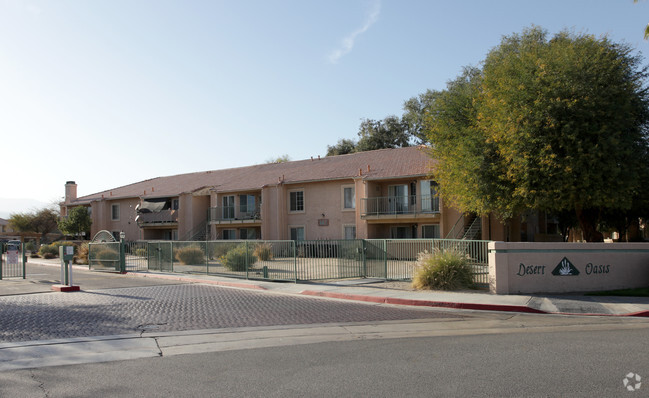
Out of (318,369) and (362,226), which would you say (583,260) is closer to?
(318,369)

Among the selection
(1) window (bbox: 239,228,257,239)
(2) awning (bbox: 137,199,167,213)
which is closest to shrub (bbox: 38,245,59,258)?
(2) awning (bbox: 137,199,167,213)

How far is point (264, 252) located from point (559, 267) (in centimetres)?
1038

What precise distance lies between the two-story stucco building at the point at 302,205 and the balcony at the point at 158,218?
86mm

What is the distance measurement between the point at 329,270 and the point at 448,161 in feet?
33.7

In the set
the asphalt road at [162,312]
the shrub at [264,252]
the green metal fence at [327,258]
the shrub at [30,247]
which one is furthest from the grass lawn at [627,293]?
the shrub at [30,247]

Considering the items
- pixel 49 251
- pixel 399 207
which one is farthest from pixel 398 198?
pixel 49 251

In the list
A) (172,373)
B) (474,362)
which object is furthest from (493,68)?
(172,373)

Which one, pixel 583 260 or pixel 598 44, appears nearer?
pixel 583 260

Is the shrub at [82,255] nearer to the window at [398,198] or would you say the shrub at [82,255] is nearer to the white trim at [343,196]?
the white trim at [343,196]

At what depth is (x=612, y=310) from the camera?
12914mm

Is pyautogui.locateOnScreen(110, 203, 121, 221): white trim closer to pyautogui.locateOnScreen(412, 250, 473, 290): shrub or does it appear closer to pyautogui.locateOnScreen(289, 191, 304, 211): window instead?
pyautogui.locateOnScreen(289, 191, 304, 211): window

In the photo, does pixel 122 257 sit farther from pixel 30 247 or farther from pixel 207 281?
pixel 30 247

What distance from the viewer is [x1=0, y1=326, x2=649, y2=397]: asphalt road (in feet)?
20.3

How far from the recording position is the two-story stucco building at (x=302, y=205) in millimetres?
32969
